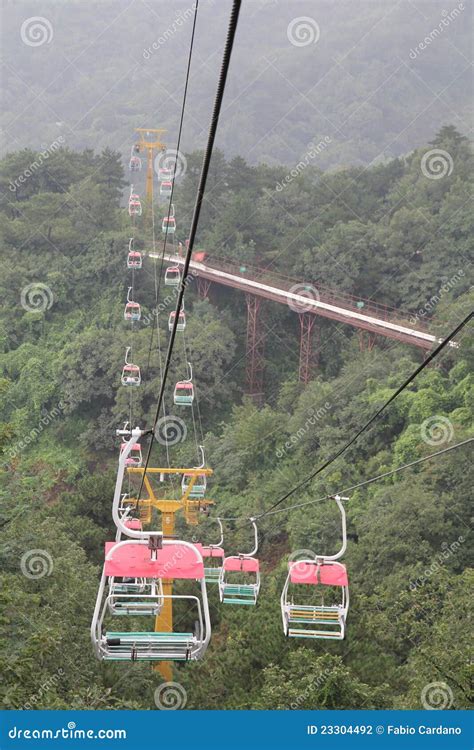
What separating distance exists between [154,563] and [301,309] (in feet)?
86.8

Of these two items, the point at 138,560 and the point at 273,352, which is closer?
the point at 138,560

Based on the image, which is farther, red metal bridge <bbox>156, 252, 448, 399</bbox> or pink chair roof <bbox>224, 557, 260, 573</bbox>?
red metal bridge <bbox>156, 252, 448, 399</bbox>

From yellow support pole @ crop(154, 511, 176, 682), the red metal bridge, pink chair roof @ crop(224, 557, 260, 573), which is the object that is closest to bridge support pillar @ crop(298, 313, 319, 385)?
the red metal bridge

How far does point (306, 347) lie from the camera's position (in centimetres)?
3488

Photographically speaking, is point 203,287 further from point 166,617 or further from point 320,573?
point 320,573

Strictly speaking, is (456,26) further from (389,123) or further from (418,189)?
(418,189)

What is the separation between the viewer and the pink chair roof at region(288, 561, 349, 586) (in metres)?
13.2

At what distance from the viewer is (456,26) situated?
333 feet

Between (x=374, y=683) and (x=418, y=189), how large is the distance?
25177mm

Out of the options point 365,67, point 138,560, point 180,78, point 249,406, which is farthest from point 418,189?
point 180,78

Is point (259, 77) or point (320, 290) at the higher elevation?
point (259, 77)

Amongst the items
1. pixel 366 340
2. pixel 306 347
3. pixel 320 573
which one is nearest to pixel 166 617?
pixel 320 573

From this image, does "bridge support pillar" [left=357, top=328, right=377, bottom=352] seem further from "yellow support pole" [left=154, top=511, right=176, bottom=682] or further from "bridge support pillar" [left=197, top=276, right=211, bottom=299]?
"yellow support pole" [left=154, top=511, right=176, bottom=682]

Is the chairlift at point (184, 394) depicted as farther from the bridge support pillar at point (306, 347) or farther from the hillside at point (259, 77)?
the hillside at point (259, 77)
